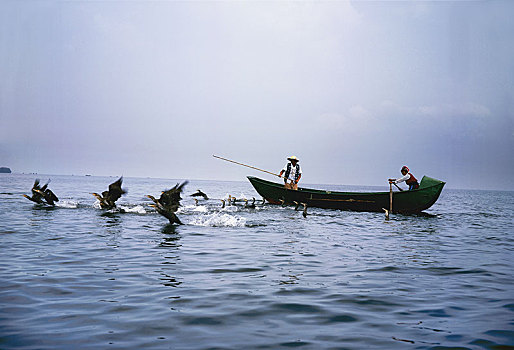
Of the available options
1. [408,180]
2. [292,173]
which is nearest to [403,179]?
[408,180]

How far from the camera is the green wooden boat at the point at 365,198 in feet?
65.5

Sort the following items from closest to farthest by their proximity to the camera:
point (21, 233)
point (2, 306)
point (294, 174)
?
1. point (2, 306)
2. point (21, 233)
3. point (294, 174)

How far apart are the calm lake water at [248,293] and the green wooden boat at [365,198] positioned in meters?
8.67

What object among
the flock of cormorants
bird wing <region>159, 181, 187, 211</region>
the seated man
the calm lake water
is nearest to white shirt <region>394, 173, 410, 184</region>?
the seated man

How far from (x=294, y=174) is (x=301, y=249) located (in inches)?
606

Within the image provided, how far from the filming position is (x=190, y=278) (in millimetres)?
6637

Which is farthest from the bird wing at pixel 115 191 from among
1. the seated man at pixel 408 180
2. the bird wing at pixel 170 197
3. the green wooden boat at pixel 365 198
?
the seated man at pixel 408 180

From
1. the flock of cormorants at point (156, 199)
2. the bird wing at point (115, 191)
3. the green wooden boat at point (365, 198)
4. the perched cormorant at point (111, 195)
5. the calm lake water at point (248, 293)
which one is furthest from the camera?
the green wooden boat at point (365, 198)

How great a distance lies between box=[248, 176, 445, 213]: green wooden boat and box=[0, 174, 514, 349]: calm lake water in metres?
A: 8.67

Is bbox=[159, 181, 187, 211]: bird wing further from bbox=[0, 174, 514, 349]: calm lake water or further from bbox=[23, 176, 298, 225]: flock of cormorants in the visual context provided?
bbox=[0, 174, 514, 349]: calm lake water

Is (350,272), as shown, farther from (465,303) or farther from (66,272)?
(66,272)

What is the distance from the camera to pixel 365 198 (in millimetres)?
21844

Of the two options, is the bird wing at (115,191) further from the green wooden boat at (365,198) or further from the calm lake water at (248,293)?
the green wooden boat at (365,198)

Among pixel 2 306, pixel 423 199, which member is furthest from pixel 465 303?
pixel 423 199
